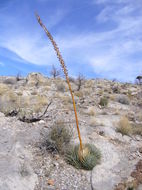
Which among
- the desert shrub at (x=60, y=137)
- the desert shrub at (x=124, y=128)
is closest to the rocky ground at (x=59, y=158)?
the desert shrub at (x=124, y=128)

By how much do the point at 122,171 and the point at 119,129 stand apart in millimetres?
3443

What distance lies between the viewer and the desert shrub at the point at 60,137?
21.7 feet

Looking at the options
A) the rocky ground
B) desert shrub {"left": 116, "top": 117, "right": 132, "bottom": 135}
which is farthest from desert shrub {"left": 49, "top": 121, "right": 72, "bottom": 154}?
desert shrub {"left": 116, "top": 117, "right": 132, "bottom": 135}

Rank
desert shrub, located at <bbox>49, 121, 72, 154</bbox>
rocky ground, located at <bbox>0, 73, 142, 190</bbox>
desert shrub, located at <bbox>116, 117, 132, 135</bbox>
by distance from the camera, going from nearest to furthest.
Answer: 1. rocky ground, located at <bbox>0, 73, 142, 190</bbox>
2. desert shrub, located at <bbox>49, 121, 72, 154</bbox>
3. desert shrub, located at <bbox>116, 117, 132, 135</bbox>

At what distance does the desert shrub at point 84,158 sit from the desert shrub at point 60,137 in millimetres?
300

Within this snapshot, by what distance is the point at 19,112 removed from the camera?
9625mm

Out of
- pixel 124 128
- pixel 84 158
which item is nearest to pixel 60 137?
pixel 84 158

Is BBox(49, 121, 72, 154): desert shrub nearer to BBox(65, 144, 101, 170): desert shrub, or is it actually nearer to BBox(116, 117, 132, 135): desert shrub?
BBox(65, 144, 101, 170): desert shrub

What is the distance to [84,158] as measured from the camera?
19.7ft

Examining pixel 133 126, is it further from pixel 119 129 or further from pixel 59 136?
pixel 59 136

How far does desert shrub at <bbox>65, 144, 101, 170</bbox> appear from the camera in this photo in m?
5.96

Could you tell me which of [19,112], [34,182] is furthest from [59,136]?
[19,112]

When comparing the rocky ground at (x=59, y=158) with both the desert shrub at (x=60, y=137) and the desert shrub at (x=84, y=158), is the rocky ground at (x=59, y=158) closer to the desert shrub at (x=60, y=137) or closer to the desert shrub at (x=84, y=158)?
the desert shrub at (x=84, y=158)

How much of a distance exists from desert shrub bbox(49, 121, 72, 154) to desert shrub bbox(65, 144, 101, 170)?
30 centimetres
